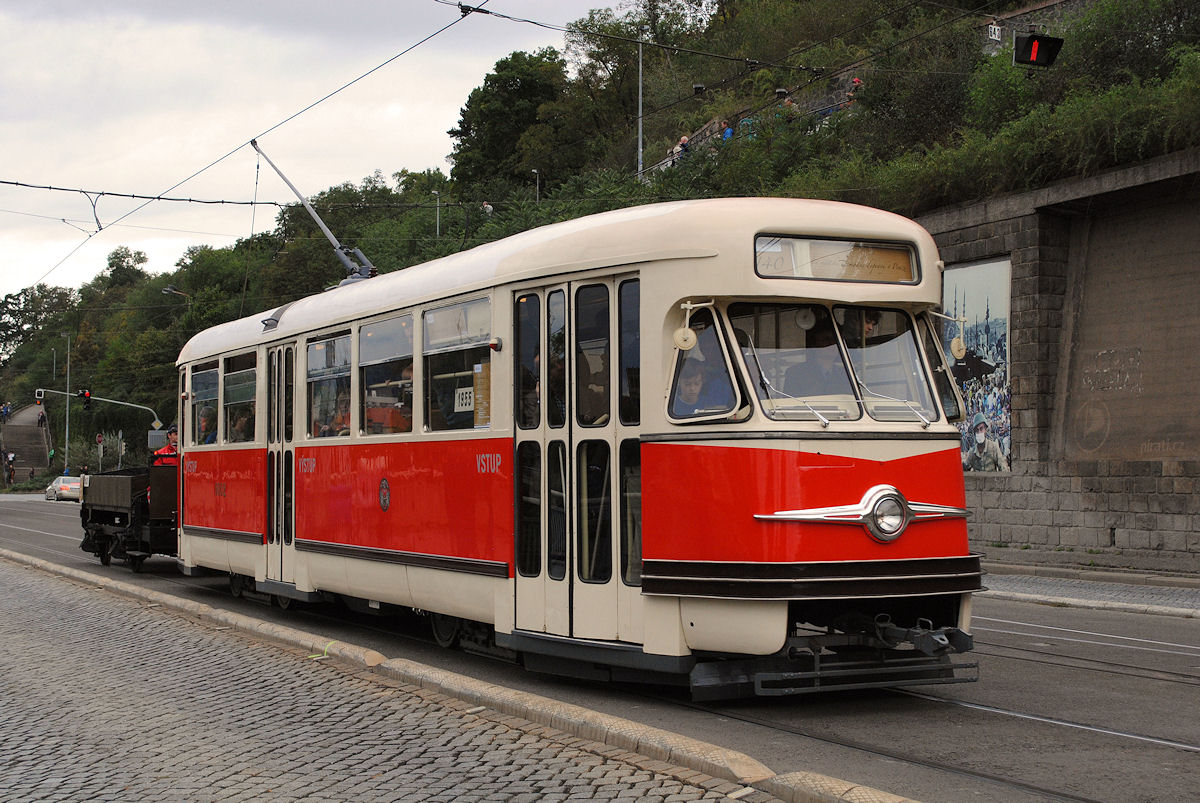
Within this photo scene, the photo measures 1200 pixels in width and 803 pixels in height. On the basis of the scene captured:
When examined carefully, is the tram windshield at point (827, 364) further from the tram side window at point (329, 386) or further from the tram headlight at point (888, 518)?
the tram side window at point (329, 386)

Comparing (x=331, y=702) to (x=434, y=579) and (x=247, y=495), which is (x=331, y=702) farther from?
(x=247, y=495)

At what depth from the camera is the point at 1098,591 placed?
16.3 m

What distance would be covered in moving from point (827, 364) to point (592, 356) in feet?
4.98

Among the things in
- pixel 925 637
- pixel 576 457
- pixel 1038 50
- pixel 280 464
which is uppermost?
pixel 1038 50

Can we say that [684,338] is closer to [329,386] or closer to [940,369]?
[940,369]

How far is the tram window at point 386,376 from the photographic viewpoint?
1010 cm

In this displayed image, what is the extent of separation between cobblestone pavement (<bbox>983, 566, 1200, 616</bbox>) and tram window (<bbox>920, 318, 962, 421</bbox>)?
23.4 ft

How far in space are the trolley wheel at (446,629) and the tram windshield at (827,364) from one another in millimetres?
3923

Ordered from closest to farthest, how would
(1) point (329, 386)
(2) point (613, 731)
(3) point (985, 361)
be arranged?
1. (2) point (613, 731)
2. (1) point (329, 386)
3. (3) point (985, 361)

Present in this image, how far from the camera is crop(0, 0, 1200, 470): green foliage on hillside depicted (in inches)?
846

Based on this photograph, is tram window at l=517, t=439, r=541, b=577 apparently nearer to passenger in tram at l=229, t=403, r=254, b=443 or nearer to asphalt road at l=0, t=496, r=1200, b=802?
asphalt road at l=0, t=496, r=1200, b=802

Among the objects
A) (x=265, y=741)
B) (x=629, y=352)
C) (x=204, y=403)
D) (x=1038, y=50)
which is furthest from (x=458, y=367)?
(x=1038, y=50)

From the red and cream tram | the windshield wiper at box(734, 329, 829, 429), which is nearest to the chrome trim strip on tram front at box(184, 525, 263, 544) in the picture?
the red and cream tram

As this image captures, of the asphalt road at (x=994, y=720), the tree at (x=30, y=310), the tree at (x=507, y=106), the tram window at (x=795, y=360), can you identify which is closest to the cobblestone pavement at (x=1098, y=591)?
the asphalt road at (x=994, y=720)
